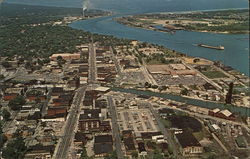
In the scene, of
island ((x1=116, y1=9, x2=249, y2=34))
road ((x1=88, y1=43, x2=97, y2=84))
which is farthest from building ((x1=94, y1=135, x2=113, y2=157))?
island ((x1=116, y1=9, x2=249, y2=34))

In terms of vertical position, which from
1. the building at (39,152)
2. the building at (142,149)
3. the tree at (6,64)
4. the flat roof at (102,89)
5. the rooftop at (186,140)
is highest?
the tree at (6,64)

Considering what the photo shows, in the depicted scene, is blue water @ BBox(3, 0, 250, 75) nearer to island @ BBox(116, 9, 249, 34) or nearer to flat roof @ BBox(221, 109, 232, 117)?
island @ BBox(116, 9, 249, 34)

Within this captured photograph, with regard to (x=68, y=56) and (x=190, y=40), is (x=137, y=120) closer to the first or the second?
(x=68, y=56)

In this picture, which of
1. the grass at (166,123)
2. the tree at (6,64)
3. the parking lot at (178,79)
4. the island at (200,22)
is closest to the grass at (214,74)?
the parking lot at (178,79)

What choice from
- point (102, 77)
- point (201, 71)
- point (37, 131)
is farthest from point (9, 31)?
point (37, 131)

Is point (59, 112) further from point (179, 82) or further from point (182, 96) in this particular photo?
point (179, 82)

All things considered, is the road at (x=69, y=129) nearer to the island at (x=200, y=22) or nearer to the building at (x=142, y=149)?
the building at (x=142, y=149)

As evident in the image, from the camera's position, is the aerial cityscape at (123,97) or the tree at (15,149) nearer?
the tree at (15,149)
